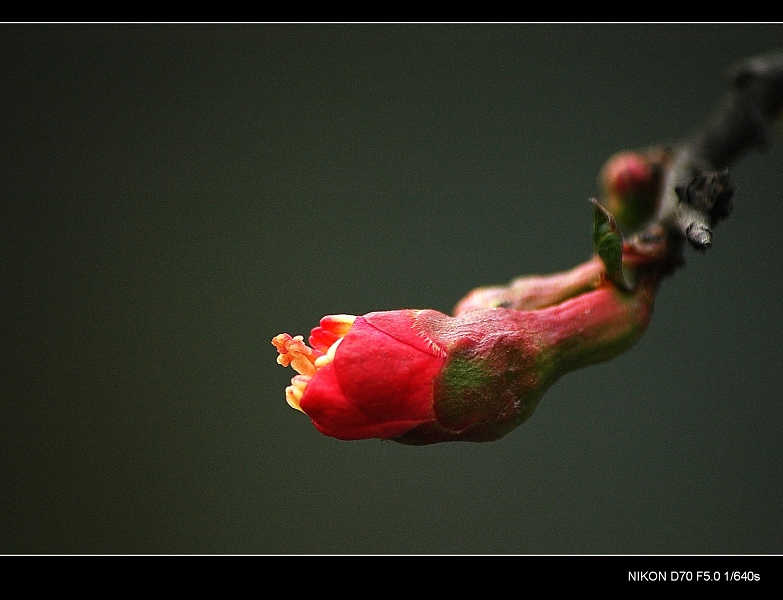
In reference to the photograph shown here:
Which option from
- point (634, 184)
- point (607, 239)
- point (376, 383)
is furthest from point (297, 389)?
point (634, 184)

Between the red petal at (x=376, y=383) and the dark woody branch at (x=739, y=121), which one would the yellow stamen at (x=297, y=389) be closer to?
the red petal at (x=376, y=383)

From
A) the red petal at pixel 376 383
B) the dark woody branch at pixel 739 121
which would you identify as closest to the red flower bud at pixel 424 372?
the red petal at pixel 376 383

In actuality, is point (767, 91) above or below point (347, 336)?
above

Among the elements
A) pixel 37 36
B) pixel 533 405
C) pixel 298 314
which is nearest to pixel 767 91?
pixel 533 405

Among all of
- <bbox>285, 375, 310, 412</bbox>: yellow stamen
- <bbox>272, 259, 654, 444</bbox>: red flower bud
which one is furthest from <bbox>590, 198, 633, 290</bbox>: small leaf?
<bbox>285, 375, 310, 412</bbox>: yellow stamen

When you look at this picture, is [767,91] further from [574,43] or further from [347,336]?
[574,43]

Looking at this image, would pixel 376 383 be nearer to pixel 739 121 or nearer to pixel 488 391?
pixel 488 391
